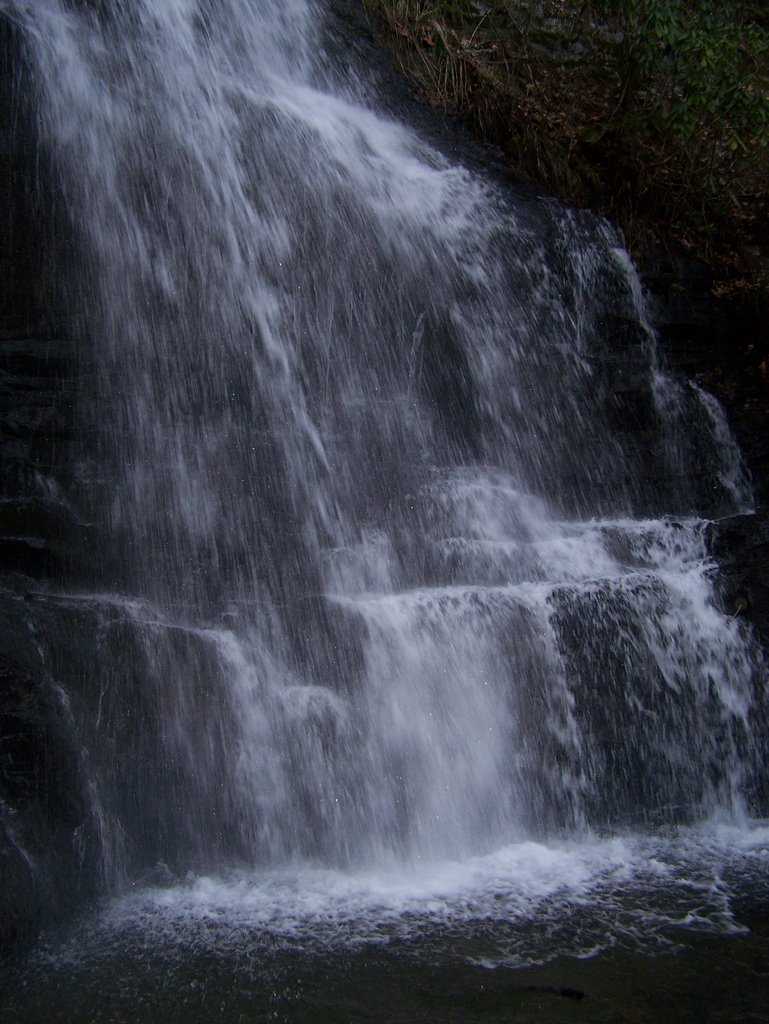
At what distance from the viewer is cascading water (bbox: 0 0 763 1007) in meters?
5.64

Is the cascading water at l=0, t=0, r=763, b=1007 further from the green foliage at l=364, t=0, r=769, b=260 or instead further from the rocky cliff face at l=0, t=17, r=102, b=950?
the green foliage at l=364, t=0, r=769, b=260

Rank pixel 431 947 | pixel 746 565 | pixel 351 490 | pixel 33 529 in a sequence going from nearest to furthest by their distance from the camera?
pixel 431 947 → pixel 33 529 → pixel 746 565 → pixel 351 490

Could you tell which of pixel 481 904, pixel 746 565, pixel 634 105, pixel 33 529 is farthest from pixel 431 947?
pixel 634 105

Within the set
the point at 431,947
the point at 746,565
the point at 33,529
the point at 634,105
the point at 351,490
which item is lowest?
the point at 431,947

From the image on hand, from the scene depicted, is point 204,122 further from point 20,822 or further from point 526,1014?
point 526,1014

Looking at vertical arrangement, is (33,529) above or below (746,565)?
above

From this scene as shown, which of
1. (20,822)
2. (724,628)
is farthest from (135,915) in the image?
(724,628)

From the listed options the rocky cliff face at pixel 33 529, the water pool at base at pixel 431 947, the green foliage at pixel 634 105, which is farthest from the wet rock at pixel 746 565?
the rocky cliff face at pixel 33 529

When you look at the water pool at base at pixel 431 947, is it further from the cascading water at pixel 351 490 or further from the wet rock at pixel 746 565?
the wet rock at pixel 746 565

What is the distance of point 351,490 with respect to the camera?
711 centimetres

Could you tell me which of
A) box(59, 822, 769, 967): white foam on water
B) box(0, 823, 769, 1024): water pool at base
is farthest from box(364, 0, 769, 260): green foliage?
box(0, 823, 769, 1024): water pool at base

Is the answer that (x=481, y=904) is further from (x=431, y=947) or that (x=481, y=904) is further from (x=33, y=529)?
(x=33, y=529)

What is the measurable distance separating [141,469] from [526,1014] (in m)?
4.17

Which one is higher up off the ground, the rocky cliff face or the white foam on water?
the rocky cliff face
